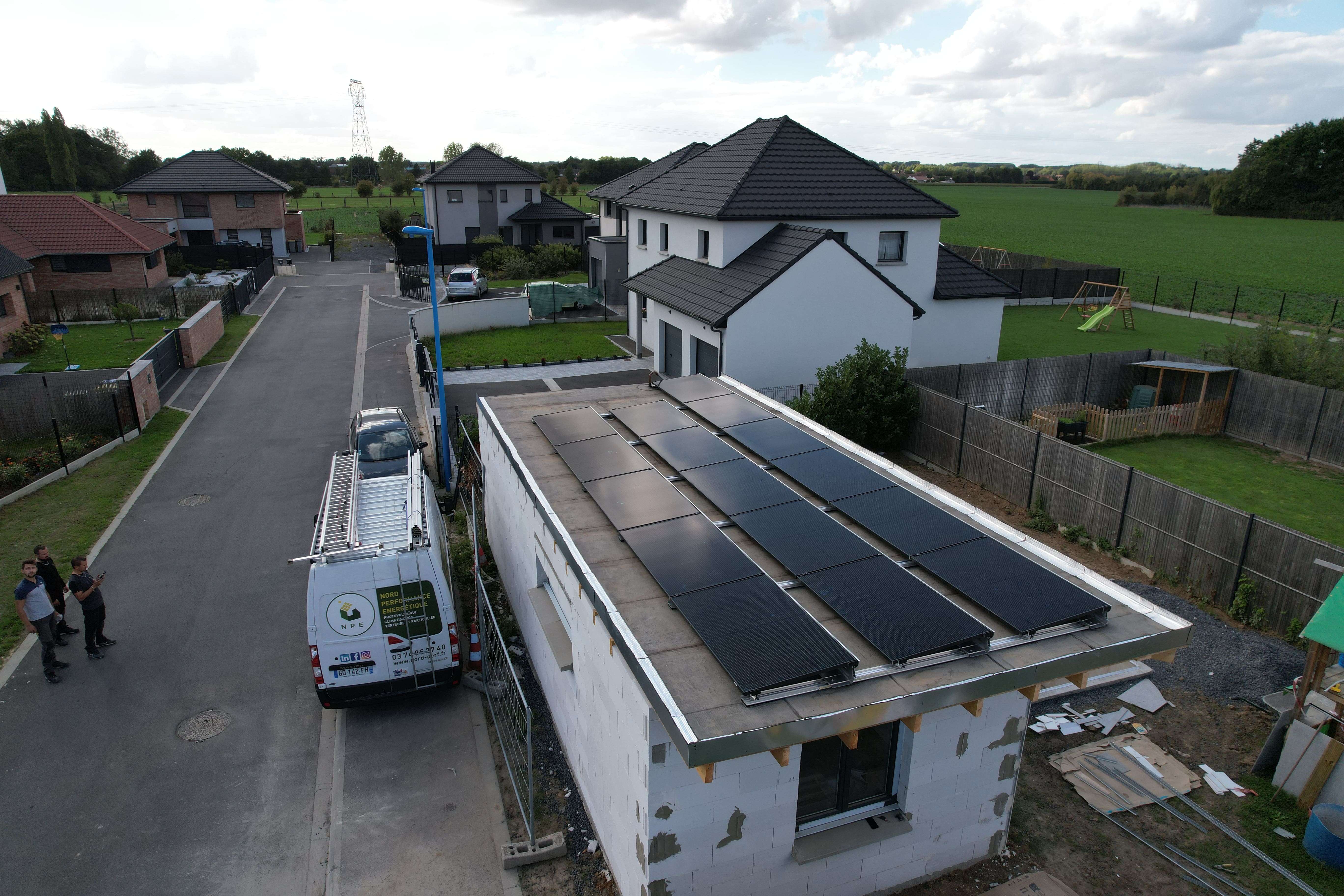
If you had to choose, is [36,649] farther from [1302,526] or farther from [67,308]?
[67,308]

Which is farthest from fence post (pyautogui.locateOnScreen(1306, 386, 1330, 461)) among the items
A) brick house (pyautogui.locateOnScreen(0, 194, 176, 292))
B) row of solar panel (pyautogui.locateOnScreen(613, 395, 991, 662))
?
brick house (pyautogui.locateOnScreen(0, 194, 176, 292))

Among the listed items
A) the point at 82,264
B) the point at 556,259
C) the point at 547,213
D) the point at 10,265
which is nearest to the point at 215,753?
the point at 10,265

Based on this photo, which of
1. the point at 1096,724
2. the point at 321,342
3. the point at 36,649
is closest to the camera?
the point at 1096,724

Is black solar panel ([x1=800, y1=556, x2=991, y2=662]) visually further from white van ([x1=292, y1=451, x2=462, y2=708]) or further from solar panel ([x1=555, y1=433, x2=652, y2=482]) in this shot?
white van ([x1=292, y1=451, x2=462, y2=708])

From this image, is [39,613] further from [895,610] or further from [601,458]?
[895,610]

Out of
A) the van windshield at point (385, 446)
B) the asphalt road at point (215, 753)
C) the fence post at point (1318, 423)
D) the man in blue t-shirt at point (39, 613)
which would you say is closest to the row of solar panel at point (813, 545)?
the asphalt road at point (215, 753)

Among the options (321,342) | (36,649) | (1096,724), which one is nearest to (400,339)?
(321,342)

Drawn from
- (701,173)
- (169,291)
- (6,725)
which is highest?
(701,173)

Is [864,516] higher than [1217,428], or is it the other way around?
[864,516]
